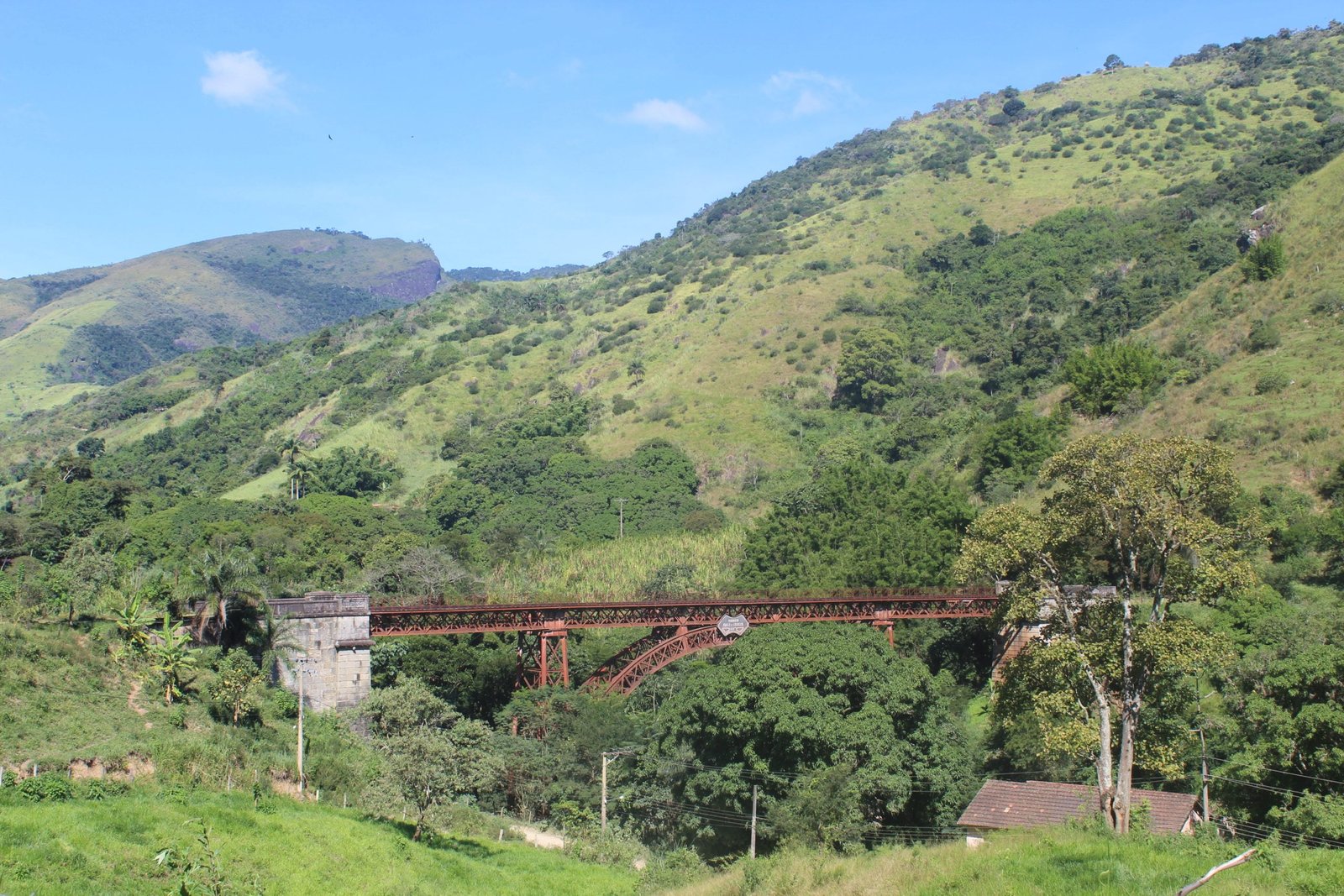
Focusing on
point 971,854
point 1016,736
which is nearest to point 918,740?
point 1016,736

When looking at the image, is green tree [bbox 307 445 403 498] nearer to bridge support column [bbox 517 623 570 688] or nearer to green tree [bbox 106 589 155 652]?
bridge support column [bbox 517 623 570 688]

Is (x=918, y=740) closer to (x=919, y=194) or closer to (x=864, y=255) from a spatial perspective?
(x=864, y=255)

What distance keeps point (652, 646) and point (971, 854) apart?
99.9 feet

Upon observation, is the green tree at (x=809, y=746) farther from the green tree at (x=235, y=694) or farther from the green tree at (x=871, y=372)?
the green tree at (x=871, y=372)

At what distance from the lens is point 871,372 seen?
119125 mm

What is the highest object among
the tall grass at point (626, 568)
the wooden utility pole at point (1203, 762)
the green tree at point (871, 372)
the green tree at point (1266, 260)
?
the green tree at point (1266, 260)

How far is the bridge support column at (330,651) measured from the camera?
5153 cm

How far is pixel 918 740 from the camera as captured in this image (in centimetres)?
4100

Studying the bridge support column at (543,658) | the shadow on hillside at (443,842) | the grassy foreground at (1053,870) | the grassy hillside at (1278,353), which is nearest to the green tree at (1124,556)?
the grassy foreground at (1053,870)

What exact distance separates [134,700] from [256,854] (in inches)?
544

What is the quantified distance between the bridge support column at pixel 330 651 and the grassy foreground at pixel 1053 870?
2755 centimetres

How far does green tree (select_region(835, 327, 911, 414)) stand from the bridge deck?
62173 millimetres

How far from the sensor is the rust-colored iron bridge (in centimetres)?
5357

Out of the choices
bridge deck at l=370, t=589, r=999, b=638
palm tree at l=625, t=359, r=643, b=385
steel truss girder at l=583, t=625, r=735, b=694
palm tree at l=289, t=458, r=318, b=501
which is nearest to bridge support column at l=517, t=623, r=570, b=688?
bridge deck at l=370, t=589, r=999, b=638
